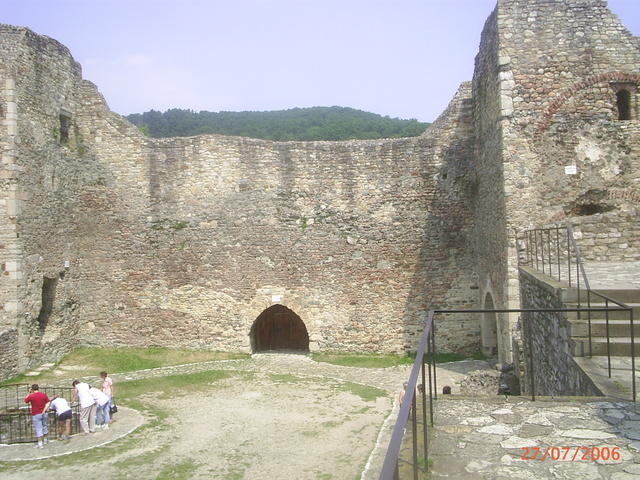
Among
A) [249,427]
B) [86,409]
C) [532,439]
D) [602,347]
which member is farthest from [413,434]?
[86,409]

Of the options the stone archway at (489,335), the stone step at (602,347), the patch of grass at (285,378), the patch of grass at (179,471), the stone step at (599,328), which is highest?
the stone step at (599,328)

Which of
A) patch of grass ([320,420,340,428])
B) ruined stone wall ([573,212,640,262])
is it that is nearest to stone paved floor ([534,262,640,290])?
ruined stone wall ([573,212,640,262])

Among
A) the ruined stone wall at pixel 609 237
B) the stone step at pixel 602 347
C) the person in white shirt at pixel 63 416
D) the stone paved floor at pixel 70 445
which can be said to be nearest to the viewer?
the stone step at pixel 602 347

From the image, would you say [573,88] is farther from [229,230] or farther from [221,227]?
[221,227]

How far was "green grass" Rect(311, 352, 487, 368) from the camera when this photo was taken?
16.1 meters

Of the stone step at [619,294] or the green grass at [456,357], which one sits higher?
the stone step at [619,294]

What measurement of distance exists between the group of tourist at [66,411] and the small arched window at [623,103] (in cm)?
1239

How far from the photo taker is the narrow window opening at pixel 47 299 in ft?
54.2

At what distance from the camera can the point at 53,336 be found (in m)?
16.6

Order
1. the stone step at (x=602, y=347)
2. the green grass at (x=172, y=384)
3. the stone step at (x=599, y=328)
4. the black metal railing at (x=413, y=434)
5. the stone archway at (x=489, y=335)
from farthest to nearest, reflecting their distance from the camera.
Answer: the stone archway at (x=489, y=335), the green grass at (x=172, y=384), the stone step at (x=599, y=328), the stone step at (x=602, y=347), the black metal railing at (x=413, y=434)

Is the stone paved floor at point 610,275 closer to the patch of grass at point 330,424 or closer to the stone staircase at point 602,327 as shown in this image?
the stone staircase at point 602,327

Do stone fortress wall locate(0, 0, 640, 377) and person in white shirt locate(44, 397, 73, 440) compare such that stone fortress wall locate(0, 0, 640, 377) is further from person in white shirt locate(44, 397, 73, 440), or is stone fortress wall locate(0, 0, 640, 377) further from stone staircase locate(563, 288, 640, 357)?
stone staircase locate(563, 288, 640, 357)
